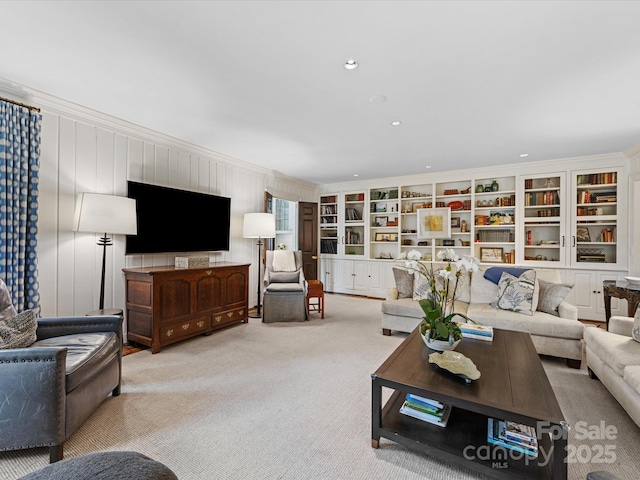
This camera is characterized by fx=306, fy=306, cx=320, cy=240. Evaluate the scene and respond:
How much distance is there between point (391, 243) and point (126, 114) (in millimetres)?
5136

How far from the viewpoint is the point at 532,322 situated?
303 centimetres

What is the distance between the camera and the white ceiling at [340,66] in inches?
67.3

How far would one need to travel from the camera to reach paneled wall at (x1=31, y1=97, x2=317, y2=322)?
2.81 meters

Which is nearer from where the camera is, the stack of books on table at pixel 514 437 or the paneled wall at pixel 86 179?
the stack of books on table at pixel 514 437

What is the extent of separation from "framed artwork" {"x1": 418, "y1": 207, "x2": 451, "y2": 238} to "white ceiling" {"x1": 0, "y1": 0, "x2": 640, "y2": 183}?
2105 millimetres

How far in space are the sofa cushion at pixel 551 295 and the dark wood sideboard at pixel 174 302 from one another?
12.0 feet

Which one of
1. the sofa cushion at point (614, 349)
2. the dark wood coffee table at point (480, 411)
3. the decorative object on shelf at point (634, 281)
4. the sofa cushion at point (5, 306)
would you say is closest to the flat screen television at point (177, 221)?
the sofa cushion at point (5, 306)

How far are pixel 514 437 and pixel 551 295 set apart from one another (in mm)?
2325

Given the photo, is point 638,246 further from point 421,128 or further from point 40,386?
point 40,386

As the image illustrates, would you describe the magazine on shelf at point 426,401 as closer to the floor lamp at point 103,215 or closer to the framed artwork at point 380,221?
the floor lamp at point 103,215

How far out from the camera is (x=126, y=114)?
310cm

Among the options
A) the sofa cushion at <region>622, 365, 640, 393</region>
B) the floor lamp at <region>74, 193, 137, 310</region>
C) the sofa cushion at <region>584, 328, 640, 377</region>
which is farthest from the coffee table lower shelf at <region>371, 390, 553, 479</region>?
the floor lamp at <region>74, 193, 137, 310</region>

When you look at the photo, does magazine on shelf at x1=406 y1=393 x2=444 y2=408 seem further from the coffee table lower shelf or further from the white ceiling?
the white ceiling

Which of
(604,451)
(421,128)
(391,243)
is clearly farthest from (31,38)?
(391,243)
